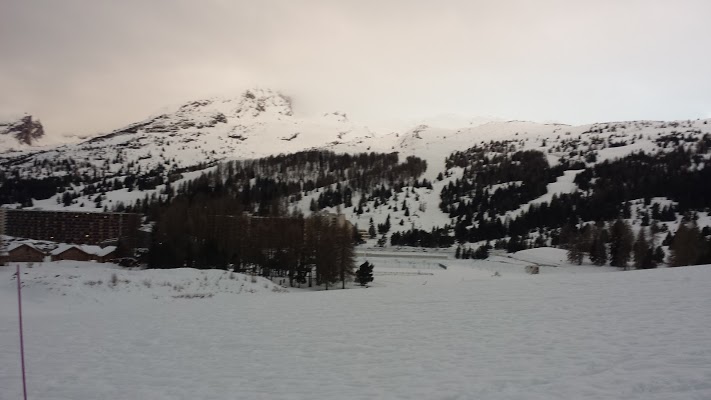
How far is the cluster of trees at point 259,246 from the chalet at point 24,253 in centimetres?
2843

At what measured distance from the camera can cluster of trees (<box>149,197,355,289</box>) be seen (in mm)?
59500

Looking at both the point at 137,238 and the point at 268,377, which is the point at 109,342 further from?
the point at 137,238

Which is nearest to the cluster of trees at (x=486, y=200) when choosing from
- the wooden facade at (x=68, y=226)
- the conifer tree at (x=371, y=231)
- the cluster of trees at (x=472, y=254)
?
the cluster of trees at (x=472, y=254)

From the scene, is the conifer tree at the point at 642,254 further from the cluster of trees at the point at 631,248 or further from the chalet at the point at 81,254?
the chalet at the point at 81,254

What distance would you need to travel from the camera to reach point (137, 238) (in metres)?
97.8

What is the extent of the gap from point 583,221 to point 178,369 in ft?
541

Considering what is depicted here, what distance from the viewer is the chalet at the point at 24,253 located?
84.8 metres

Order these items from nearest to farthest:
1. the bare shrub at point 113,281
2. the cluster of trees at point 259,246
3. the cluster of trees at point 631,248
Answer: the bare shrub at point 113,281
the cluster of trees at point 259,246
the cluster of trees at point 631,248

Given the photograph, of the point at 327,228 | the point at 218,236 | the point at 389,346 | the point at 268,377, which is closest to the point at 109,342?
the point at 268,377

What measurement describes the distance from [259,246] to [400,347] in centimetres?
5983

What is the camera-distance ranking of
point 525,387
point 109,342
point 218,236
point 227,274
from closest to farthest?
1. point 525,387
2. point 109,342
3. point 227,274
4. point 218,236

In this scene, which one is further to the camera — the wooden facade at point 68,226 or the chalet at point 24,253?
the wooden facade at point 68,226

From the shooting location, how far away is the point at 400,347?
12.3 meters

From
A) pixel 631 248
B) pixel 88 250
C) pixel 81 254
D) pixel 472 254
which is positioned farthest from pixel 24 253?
pixel 631 248
